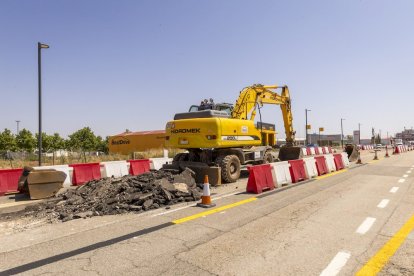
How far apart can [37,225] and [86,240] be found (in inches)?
76.3

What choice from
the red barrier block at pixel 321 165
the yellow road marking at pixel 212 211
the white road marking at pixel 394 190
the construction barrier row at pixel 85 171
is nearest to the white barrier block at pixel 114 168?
the construction barrier row at pixel 85 171

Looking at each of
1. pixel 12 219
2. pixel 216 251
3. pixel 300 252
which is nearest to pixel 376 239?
pixel 300 252

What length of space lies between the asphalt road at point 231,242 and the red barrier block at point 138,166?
7439 mm

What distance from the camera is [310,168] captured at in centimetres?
1330

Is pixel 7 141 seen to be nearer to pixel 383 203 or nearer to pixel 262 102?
pixel 262 102

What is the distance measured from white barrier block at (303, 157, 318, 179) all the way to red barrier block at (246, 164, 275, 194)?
3.23 metres

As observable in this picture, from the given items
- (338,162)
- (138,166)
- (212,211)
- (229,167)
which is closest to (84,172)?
(138,166)

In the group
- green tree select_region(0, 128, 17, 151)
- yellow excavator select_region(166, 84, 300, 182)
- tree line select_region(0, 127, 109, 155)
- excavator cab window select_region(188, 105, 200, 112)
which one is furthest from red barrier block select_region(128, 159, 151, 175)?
green tree select_region(0, 128, 17, 151)

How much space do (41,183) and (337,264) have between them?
28.9 feet

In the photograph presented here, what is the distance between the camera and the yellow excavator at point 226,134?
37.9 feet

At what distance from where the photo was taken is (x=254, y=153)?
13484 millimetres

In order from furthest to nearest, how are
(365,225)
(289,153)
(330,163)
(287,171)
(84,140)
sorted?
(84,140) < (289,153) < (330,163) < (287,171) < (365,225)

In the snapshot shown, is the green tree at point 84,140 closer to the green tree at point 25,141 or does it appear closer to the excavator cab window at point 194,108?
the green tree at point 25,141

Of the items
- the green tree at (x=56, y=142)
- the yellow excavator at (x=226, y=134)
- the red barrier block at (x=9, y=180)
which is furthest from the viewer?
the green tree at (x=56, y=142)
